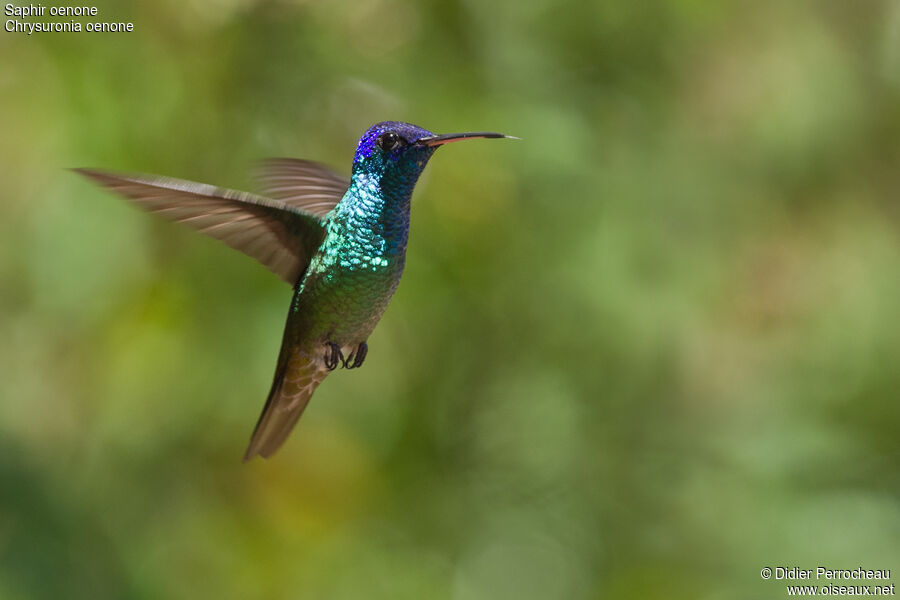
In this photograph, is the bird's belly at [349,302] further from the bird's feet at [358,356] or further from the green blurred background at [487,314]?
the green blurred background at [487,314]

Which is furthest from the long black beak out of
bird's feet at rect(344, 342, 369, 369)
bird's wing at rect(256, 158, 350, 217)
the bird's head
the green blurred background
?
the green blurred background

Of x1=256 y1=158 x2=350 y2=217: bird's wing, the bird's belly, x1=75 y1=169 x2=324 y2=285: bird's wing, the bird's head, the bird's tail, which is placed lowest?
the bird's tail

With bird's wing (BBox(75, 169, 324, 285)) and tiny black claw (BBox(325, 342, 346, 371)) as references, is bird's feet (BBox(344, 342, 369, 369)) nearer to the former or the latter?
tiny black claw (BBox(325, 342, 346, 371))

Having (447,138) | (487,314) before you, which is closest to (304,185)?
(447,138)

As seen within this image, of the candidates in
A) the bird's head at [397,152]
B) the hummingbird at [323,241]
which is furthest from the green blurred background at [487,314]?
the bird's head at [397,152]

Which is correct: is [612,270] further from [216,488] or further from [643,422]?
[216,488]

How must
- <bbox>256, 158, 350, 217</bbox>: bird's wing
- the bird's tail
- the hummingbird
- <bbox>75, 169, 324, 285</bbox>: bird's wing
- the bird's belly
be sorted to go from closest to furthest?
1. <bbox>75, 169, 324, 285</bbox>: bird's wing
2. the hummingbird
3. the bird's belly
4. the bird's tail
5. <bbox>256, 158, 350, 217</bbox>: bird's wing

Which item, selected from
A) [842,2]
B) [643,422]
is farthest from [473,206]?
[842,2]
